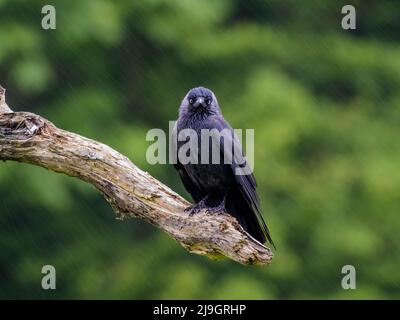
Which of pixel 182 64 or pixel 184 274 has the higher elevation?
pixel 182 64

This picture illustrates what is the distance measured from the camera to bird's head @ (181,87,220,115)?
7.34 meters

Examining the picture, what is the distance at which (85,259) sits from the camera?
12.6 m

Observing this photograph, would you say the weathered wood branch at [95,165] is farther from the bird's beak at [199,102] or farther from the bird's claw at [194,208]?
the bird's beak at [199,102]

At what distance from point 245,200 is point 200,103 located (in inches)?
33.6

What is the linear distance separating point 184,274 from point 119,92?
256 cm

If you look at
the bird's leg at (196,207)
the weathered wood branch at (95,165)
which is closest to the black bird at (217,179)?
the bird's leg at (196,207)

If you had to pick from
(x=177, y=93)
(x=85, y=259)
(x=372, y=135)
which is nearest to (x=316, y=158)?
(x=372, y=135)

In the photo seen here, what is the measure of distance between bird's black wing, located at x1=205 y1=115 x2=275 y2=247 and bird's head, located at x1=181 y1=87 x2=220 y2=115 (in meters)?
0.20

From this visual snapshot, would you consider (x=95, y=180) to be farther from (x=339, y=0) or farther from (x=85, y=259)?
(x=339, y=0)

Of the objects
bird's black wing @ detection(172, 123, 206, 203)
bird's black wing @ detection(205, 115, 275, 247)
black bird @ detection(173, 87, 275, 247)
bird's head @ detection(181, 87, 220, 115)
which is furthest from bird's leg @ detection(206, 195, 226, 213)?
bird's head @ detection(181, 87, 220, 115)

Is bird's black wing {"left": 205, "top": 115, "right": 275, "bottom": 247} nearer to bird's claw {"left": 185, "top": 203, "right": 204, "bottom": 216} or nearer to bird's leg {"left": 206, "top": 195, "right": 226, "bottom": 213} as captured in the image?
bird's leg {"left": 206, "top": 195, "right": 226, "bottom": 213}

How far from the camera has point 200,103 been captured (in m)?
7.32

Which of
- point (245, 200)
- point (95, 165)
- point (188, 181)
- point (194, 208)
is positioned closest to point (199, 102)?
point (188, 181)

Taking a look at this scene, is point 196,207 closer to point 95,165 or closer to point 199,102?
point 95,165
